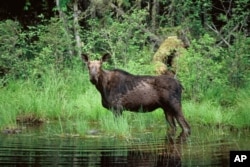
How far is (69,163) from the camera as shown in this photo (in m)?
9.30

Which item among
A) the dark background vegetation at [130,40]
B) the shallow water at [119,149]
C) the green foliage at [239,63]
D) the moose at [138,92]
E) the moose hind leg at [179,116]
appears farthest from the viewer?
the green foliage at [239,63]

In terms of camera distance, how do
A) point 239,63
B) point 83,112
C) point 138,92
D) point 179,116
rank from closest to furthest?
point 179,116
point 138,92
point 83,112
point 239,63

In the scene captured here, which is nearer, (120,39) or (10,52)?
(120,39)

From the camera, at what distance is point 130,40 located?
66.2ft

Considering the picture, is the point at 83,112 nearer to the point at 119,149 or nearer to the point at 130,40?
the point at 119,149

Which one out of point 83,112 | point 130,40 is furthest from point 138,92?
point 130,40

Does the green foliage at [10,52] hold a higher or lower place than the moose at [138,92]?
higher

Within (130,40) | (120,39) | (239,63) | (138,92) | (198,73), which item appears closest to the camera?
(138,92)

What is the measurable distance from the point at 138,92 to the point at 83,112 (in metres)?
1.70

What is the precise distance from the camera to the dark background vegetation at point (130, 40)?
Answer: 18344 millimetres

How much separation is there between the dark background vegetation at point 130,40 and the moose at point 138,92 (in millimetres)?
3294

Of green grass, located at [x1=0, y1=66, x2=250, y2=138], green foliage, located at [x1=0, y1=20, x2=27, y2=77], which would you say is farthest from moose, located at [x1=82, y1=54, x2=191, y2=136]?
green foliage, located at [x1=0, y1=20, x2=27, y2=77]

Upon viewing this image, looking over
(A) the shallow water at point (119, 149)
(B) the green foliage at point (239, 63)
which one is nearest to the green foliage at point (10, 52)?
(B) the green foliage at point (239, 63)

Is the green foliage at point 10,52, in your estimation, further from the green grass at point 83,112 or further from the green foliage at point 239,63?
the green foliage at point 239,63
